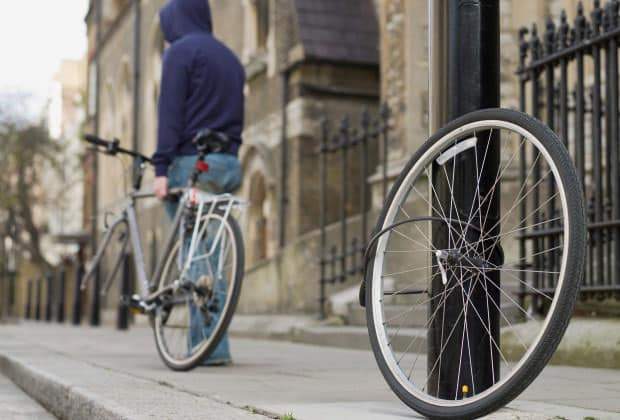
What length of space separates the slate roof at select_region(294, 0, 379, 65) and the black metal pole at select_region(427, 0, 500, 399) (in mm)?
11876

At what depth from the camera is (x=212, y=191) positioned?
6309 mm

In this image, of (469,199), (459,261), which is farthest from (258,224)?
(459,261)

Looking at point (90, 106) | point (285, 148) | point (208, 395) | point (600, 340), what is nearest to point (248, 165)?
point (285, 148)

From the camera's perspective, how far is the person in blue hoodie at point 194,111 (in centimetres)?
625

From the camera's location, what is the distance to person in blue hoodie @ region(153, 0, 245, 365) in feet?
20.5

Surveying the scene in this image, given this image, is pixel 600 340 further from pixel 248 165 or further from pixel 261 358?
pixel 248 165

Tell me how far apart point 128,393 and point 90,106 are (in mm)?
30764

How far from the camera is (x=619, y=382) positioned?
16.1 ft

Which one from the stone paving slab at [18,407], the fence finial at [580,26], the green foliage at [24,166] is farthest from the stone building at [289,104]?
the green foliage at [24,166]

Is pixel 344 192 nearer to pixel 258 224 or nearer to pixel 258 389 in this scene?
pixel 258 389

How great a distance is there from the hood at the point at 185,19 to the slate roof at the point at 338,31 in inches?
343

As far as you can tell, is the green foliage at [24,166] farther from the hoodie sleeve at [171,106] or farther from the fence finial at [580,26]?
the fence finial at [580,26]

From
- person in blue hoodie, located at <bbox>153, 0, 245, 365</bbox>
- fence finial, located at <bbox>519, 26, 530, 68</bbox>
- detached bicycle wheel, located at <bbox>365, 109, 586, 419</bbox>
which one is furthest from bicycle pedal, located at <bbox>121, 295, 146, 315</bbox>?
fence finial, located at <bbox>519, 26, 530, 68</bbox>

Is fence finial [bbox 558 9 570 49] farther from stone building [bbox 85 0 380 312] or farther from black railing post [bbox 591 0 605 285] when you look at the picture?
stone building [bbox 85 0 380 312]
